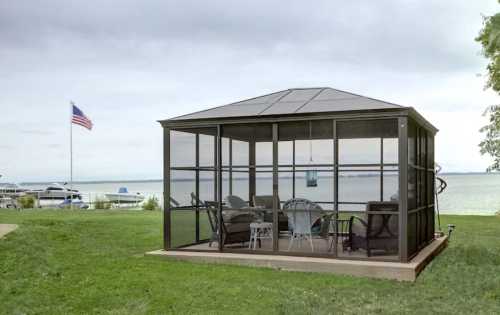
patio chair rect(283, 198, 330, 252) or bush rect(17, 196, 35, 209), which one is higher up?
patio chair rect(283, 198, 330, 252)

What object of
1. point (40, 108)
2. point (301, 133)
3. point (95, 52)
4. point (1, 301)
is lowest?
point (1, 301)

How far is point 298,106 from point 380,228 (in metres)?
2.26

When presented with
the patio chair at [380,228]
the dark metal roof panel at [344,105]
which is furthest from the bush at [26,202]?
the patio chair at [380,228]

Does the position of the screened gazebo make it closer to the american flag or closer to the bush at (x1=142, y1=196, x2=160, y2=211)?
the american flag

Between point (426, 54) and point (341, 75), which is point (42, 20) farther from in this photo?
point (426, 54)

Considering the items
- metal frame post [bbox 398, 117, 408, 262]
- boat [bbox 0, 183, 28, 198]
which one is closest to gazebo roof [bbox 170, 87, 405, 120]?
metal frame post [bbox 398, 117, 408, 262]

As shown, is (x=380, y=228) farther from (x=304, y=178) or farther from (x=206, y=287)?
(x=206, y=287)

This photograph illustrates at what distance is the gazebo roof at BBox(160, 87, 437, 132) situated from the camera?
804 cm

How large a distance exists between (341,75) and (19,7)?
10.0 metres

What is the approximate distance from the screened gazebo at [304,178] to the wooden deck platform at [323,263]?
6.1 inches

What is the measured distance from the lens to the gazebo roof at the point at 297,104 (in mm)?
8172

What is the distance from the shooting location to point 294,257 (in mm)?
8328

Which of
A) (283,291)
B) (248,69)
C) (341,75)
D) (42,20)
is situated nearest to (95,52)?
(42,20)

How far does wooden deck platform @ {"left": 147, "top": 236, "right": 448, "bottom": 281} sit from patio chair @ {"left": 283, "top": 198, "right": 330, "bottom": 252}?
1.47ft
